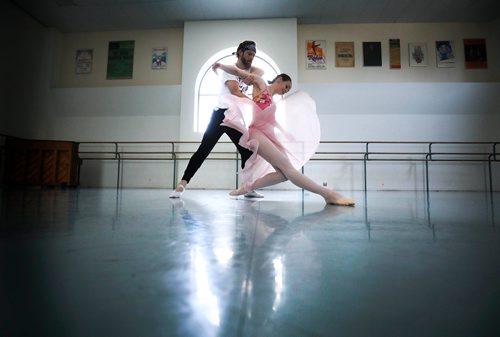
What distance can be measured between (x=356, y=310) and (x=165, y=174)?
5.45 meters

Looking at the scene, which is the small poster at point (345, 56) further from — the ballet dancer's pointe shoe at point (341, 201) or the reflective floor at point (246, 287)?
the reflective floor at point (246, 287)

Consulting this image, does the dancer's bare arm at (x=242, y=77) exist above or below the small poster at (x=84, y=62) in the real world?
below

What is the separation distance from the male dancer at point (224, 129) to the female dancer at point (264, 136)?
0.07m

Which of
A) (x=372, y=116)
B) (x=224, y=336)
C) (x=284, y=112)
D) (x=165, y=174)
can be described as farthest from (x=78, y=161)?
(x=224, y=336)

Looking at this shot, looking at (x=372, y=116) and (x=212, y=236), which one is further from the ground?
(x=372, y=116)

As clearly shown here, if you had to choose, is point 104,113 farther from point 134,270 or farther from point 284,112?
point 134,270

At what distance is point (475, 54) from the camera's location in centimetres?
529

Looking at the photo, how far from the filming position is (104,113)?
5695 millimetres

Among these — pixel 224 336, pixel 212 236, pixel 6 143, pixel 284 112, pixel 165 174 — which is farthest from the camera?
pixel 165 174

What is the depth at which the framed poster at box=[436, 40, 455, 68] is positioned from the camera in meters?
5.28

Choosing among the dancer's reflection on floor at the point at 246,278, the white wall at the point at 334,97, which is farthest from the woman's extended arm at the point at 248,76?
the white wall at the point at 334,97

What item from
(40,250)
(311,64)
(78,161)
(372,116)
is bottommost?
(40,250)

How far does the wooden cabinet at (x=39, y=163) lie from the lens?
4.55 meters

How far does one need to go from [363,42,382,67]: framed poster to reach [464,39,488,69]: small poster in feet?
5.24
